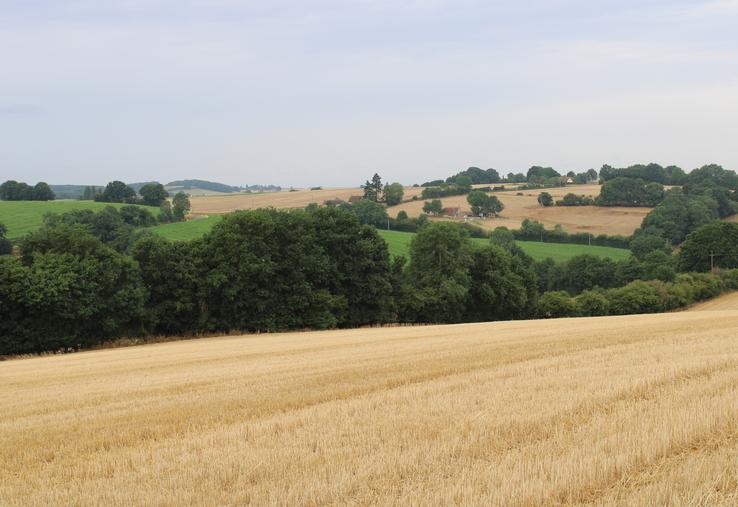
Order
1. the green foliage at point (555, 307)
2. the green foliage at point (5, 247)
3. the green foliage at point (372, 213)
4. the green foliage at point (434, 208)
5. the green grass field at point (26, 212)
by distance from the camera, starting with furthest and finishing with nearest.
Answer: the green foliage at point (434, 208)
the green foliage at point (372, 213)
the green grass field at point (26, 212)
the green foliage at point (5, 247)
the green foliage at point (555, 307)

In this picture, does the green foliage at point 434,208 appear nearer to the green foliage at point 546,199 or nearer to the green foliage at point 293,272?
the green foliage at point 546,199

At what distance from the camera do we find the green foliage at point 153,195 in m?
141

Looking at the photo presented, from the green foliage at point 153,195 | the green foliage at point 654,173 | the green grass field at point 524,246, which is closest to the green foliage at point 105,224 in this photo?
the green grass field at point 524,246

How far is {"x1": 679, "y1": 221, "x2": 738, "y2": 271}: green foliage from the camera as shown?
99.8 m

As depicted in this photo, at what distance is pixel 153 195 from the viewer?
141125 mm

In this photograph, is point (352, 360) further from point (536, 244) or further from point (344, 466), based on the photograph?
point (536, 244)

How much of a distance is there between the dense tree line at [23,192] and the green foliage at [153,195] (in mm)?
21664

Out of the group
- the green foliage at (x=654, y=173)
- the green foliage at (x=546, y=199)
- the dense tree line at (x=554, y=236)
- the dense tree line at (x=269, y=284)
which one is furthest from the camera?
the green foliage at (x=654, y=173)

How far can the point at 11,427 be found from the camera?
12.7 meters

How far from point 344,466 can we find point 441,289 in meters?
62.3

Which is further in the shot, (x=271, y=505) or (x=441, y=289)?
(x=441, y=289)

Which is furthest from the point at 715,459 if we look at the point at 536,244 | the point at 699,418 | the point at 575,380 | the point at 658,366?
the point at 536,244

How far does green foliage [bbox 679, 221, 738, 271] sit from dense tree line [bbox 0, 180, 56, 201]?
128 meters

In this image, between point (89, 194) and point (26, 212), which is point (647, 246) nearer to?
point (26, 212)
